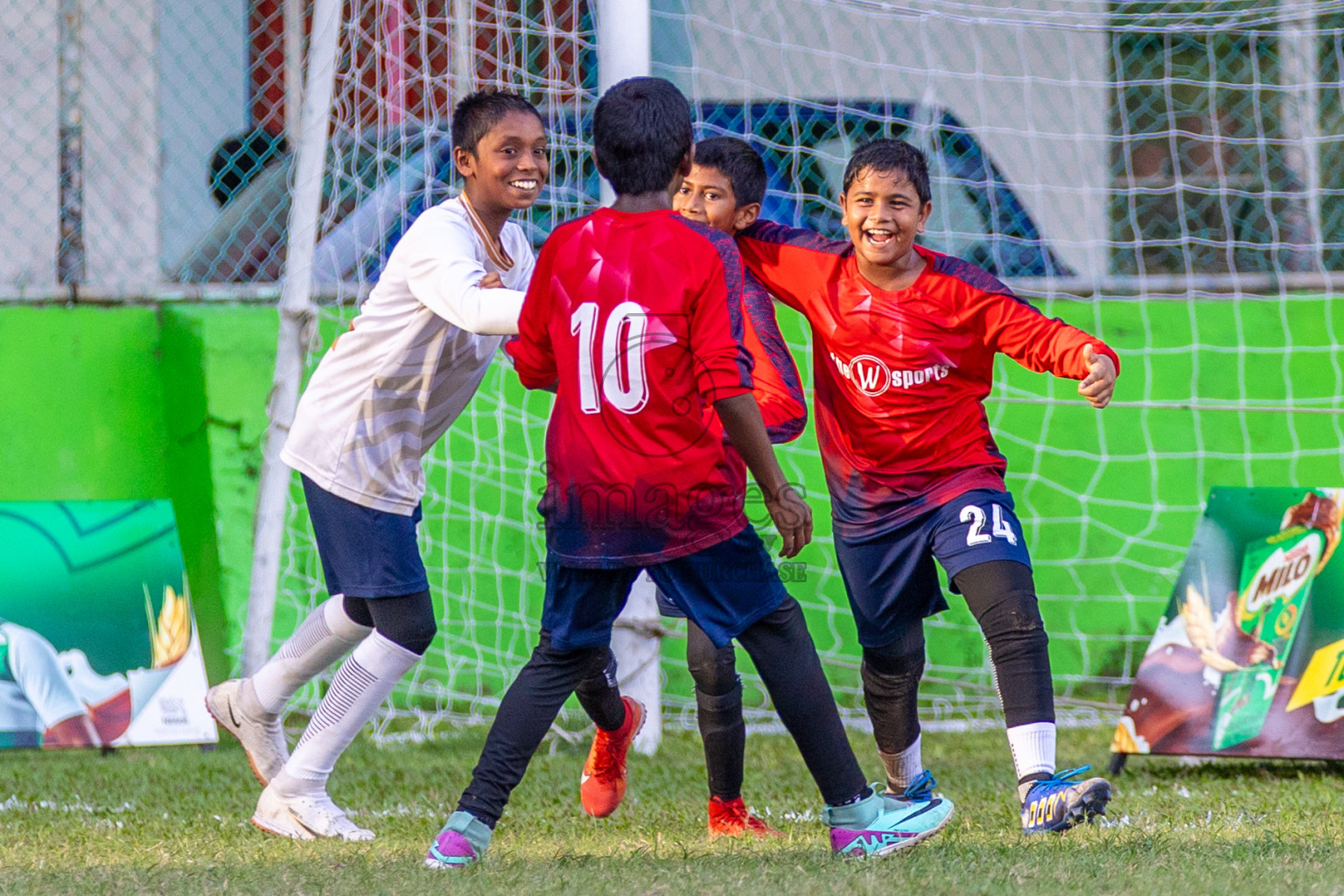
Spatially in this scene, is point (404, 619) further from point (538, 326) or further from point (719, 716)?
point (538, 326)

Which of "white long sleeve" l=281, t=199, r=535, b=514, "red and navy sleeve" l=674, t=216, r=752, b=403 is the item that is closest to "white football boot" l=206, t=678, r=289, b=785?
"white long sleeve" l=281, t=199, r=535, b=514

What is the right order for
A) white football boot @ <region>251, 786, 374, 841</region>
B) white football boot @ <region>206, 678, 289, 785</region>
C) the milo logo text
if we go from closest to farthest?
white football boot @ <region>251, 786, 374, 841</region>
white football boot @ <region>206, 678, 289, 785</region>
the milo logo text

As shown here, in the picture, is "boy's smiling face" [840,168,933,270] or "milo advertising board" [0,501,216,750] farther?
"milo advertising board" [0,501,216,750]

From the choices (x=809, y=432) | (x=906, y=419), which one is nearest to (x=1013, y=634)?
(x=906, y=419)

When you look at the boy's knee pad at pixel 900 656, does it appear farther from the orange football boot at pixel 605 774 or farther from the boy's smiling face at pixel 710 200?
the boy's smiling face at pixel 710 200

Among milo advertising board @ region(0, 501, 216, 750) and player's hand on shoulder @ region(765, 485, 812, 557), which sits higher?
player's hand on shoulder @ region(765, 485, 812, 557)

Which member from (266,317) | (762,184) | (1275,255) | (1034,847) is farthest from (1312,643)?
(266,317)

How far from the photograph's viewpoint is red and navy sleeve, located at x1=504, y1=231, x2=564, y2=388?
290 cm

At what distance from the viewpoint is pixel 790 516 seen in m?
2.83

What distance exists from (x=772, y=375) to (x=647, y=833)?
1069 mm

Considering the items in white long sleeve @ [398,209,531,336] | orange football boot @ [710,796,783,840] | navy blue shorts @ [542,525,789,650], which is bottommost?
orange football boot @ [710,796,783,840]

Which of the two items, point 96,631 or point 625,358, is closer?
point 625,358

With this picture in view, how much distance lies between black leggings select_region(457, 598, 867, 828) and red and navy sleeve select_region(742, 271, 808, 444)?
57 centimetres

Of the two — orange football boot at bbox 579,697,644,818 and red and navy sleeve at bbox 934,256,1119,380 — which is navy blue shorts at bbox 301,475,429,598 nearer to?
orange football boot at bbox 579,697,644,818
